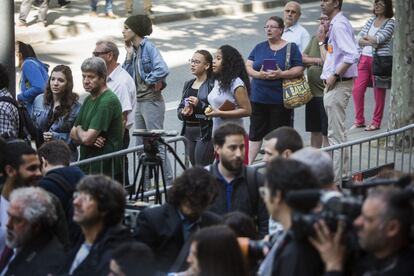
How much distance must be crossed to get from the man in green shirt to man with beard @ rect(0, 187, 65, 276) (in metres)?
2.68

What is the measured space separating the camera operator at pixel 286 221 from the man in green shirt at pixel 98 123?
379cm

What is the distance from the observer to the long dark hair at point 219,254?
5988 mm

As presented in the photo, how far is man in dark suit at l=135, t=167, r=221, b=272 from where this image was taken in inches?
275

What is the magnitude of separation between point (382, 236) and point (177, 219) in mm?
1781

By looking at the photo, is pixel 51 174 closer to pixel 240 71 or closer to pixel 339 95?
pixel 240 71

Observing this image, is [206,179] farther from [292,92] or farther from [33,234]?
[292,92]

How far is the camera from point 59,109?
34.1ft

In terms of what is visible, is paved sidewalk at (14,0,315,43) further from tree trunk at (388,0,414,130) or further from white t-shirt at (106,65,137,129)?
white t-shirt at (106,65,137,129)

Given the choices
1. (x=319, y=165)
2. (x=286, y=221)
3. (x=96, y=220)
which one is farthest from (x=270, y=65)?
(x=286, y=221)

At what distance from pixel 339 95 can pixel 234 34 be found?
385 inches

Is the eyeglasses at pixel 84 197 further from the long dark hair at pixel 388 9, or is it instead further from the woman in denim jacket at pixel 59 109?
the long dark hair at pixel 388 9

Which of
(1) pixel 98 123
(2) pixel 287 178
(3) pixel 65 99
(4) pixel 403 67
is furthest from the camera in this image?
(4) pixel 403 67

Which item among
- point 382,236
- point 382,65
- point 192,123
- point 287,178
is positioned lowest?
point 382,65

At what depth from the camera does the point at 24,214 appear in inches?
276
